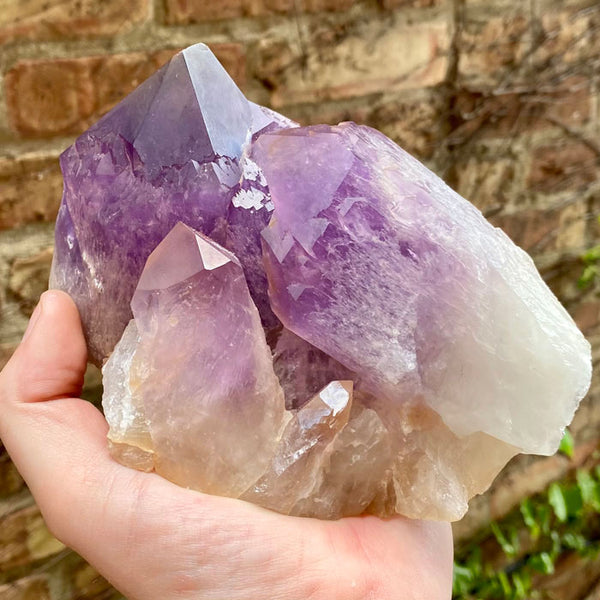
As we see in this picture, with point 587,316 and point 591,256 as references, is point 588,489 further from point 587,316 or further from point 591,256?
point 591,256

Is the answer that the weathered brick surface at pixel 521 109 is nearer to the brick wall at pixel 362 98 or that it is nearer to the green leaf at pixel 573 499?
the brick wall at pixel 362 98

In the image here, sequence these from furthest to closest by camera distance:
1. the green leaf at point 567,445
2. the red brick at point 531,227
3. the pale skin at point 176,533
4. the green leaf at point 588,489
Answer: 1. the green leaf at point 588,489
2. the green leaf at point 567,445
3. the red brick at point 531,227
4. the pale skin at point 176,533

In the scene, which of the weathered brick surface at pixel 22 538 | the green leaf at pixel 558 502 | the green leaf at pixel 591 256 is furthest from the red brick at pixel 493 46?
the weathered brick surface at pixel 22 538

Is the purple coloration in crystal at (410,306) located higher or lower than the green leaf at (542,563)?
higher

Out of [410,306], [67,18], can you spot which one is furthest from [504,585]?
[67,18]

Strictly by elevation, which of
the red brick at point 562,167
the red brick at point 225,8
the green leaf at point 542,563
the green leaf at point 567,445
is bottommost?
the green leaf at point 542,563

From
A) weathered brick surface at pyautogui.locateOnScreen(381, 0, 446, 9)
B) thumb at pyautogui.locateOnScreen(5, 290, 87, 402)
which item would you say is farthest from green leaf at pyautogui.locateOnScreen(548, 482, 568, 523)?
thumb at pyautogui.locateOnScreen(5, 290, 87, 402)
